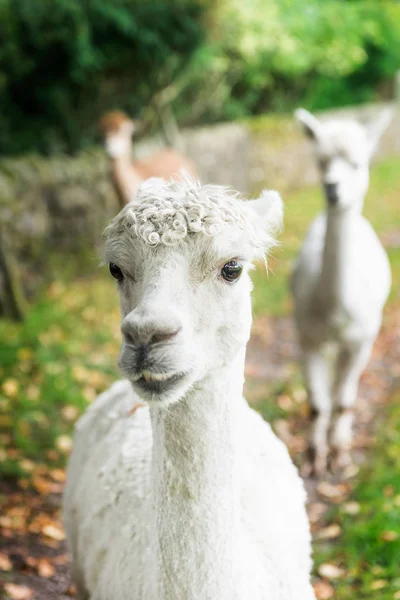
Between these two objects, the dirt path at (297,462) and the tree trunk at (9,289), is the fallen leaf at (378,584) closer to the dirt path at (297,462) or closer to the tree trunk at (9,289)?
the dirt path at (297,462)

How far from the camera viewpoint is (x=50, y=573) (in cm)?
358

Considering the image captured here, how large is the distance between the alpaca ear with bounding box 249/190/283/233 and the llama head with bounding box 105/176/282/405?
11 cm

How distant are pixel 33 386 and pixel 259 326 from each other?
2871 mm

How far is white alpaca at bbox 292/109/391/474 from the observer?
4.51 metres

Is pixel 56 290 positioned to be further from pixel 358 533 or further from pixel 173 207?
pixel 173 207

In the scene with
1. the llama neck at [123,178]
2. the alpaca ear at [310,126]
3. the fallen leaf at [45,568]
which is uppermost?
the llama neck at [123,178]

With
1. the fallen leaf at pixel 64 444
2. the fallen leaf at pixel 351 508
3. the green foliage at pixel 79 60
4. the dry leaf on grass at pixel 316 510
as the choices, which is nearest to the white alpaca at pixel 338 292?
the dry leaf on grass at pixel 316 510

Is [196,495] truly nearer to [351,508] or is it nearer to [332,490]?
[351,508]

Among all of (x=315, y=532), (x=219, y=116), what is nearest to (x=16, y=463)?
(x=315, y=532)

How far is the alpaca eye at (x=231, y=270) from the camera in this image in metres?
1.91

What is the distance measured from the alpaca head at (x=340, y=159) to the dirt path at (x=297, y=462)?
1739mm

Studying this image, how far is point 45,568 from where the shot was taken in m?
Result: 3.61

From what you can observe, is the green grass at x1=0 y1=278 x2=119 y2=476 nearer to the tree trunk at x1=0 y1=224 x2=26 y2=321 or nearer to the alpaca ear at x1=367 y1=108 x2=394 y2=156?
the tree trunk at x1=0 y1=224 x2=26 y2=321

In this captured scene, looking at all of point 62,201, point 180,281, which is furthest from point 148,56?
point 180,281
